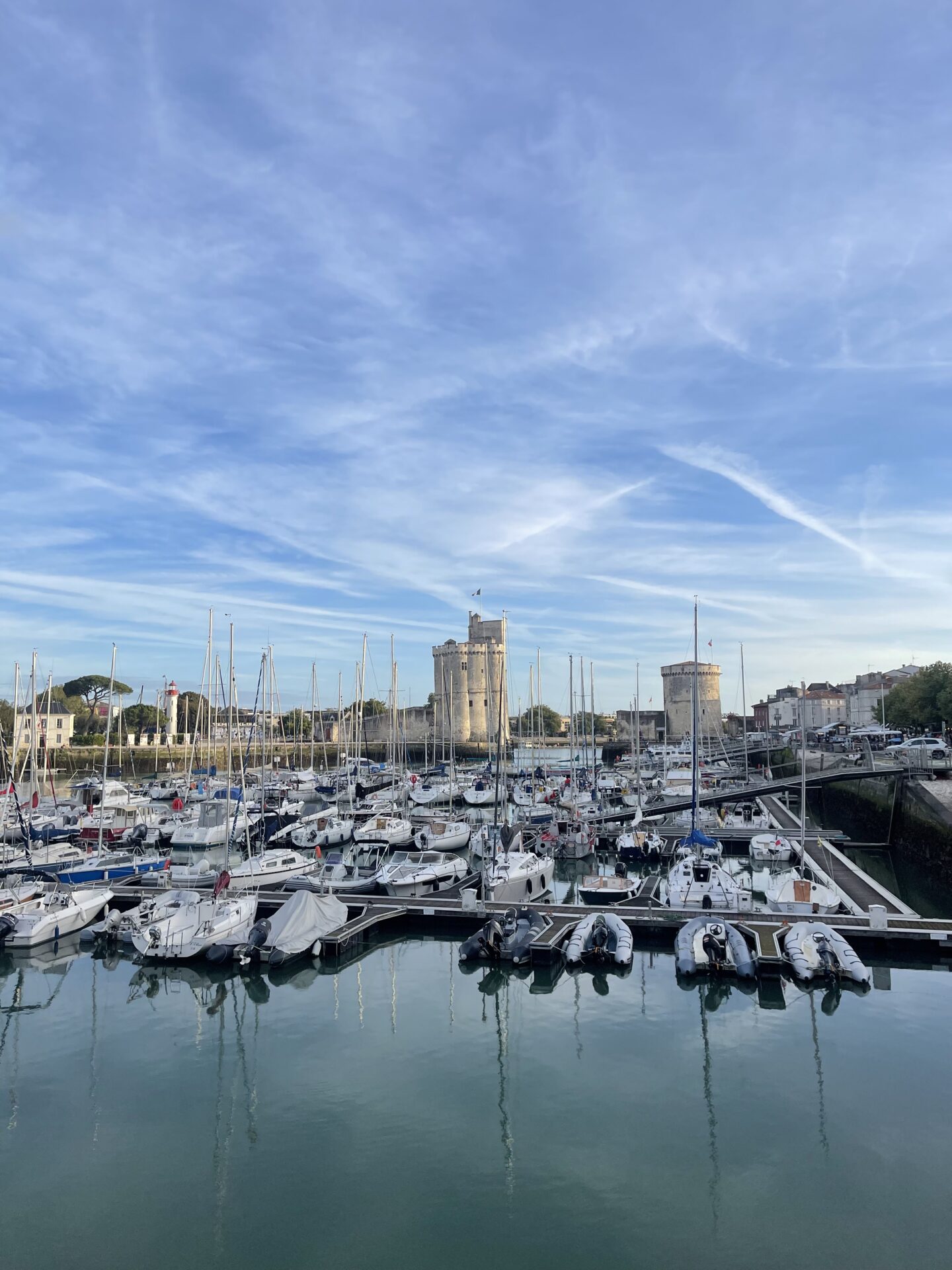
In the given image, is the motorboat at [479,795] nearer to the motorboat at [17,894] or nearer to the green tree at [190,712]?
the motorboat at [17,894]

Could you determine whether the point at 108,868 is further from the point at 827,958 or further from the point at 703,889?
the point at 827,958

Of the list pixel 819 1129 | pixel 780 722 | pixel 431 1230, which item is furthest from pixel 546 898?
pixel 780 722

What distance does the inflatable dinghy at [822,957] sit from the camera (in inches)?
656

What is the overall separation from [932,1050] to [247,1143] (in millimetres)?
10785

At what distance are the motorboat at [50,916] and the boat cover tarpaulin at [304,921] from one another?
18.5 feet

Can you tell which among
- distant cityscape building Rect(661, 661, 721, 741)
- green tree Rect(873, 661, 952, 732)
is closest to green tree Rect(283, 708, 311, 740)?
distant cityscape building Rect(661, 661, 721, 741)

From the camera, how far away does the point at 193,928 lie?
19.0 m

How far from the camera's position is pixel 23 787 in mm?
46188

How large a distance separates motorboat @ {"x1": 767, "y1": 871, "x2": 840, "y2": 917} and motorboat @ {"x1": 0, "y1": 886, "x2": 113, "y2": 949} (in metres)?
17.0

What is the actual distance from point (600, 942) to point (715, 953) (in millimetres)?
2411

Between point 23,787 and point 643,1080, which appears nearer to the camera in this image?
A: point 643,1080

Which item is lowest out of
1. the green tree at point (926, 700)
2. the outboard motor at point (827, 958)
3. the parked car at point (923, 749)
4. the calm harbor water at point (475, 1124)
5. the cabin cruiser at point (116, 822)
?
the calm harbor water at point (475, 1124)

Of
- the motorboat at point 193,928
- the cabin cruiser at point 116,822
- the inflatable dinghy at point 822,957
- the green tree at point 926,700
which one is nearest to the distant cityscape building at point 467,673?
the green tree at point 926,700

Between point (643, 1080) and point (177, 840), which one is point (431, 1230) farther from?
point (177, 840)
